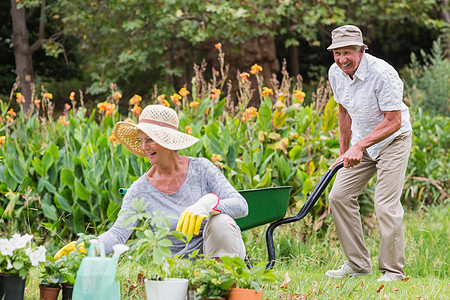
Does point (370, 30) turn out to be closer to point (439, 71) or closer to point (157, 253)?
point (439, 71)

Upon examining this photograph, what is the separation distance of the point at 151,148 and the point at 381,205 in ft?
5.16

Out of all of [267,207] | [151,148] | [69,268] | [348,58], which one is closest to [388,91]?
[348,58]

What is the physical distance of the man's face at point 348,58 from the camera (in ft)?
11.6

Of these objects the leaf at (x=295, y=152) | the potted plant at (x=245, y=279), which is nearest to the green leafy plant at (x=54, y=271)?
the potted plant at (x=245, y=279)

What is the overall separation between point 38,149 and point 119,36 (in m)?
5.92

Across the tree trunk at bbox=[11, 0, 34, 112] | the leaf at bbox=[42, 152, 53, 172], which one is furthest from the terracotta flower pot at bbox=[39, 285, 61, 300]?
the tree trunk at bbox=[11, 0, 34, 112]

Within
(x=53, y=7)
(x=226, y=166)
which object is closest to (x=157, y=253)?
(x=226, y=166)

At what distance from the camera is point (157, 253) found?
2080 mm

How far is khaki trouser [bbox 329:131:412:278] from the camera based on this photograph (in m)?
3.65

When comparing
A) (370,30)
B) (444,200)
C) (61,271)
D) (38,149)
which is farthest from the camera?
(370,30)

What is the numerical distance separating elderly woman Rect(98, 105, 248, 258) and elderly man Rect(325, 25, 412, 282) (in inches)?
38.9

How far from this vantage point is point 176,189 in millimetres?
2863

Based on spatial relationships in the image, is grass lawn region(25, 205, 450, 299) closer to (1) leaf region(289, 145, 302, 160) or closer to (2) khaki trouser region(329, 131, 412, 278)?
(2) khaki trouser region(329, 131, 412, 278)

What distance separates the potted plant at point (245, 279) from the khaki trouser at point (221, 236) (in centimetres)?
44
